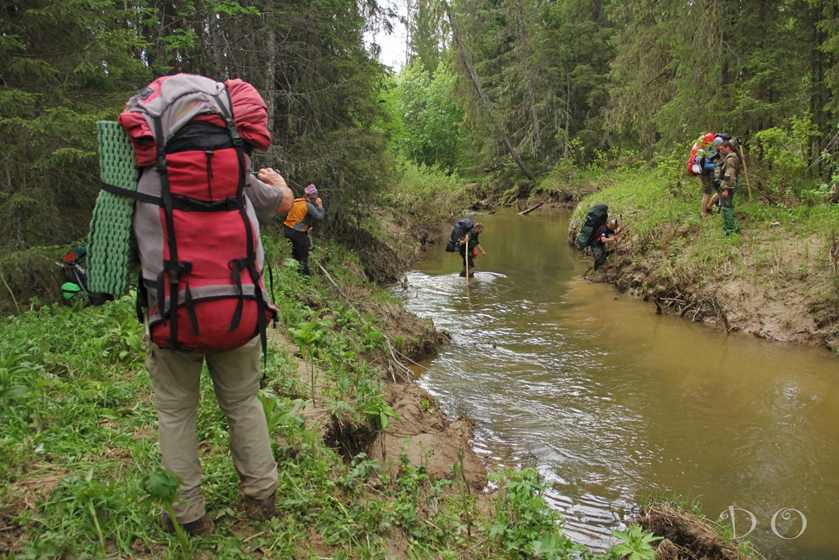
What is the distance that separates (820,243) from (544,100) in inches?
1018

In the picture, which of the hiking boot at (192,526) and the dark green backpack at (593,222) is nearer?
the hiking boot at (192,526)

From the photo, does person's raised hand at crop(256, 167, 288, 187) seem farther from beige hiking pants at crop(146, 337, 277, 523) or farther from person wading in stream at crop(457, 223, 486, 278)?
person wading in stream at crop(457, 223, 486, 278)

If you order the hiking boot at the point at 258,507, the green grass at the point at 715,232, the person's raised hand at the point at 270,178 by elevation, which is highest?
the person's raised hand at the point at 270,178

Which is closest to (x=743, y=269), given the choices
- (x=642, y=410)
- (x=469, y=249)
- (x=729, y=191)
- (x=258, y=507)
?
(x=729, y=191)

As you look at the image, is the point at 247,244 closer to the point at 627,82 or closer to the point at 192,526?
the point at 192,526

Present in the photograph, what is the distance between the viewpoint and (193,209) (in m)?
2.64

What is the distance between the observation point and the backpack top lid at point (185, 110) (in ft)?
8.49

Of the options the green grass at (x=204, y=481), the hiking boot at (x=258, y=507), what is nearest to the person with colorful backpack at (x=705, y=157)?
the green grass at (x=204, y=481)

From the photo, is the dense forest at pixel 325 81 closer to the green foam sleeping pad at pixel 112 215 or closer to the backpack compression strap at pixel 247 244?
the green foam sleeping pad at pixel 112 215

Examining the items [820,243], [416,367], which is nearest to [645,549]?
[416,367]

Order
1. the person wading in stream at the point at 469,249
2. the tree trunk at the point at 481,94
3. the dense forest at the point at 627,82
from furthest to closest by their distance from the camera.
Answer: the tree trunk at the point at 481,94, the person wading in stream at the point at 469,249, the dense forest at the point at 627,82

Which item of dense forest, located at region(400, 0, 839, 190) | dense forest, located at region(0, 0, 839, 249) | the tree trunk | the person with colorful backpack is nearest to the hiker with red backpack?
dense forest, located at region(0, 0, 839, 249)

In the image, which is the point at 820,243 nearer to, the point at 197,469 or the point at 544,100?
the point at 197,469

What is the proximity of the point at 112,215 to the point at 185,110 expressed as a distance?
55 cm
